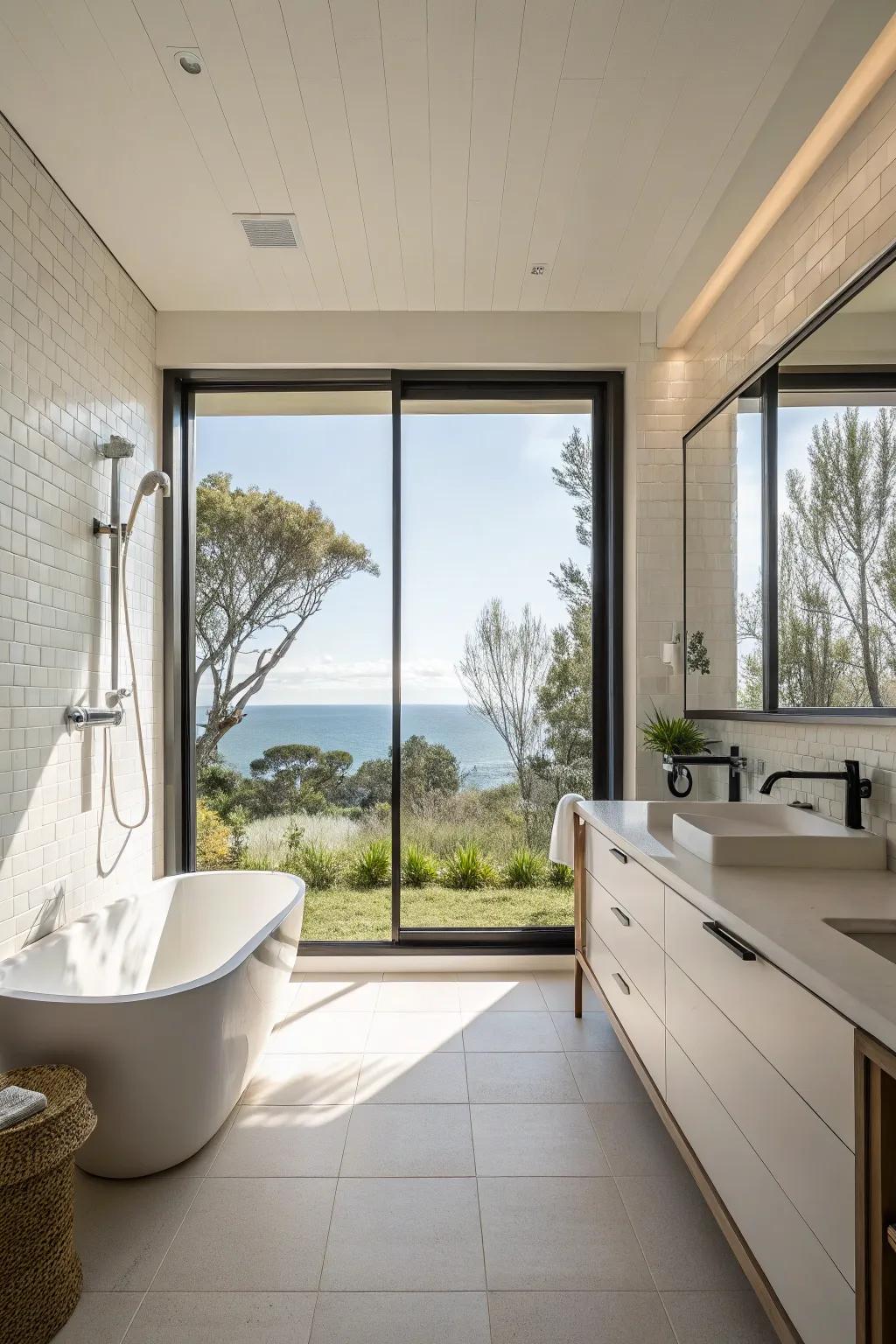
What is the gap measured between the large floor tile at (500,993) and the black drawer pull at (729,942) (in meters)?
1.84

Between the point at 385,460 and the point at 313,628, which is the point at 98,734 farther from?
the point at 385,460

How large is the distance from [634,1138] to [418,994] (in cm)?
130

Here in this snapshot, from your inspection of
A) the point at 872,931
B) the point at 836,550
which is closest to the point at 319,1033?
the point at 872,931

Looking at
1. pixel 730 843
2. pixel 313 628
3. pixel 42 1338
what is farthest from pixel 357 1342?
pixel 313 628

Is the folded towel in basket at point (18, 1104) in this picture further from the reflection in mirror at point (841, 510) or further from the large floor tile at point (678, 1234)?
the reflection in mirror at point (841, 510)

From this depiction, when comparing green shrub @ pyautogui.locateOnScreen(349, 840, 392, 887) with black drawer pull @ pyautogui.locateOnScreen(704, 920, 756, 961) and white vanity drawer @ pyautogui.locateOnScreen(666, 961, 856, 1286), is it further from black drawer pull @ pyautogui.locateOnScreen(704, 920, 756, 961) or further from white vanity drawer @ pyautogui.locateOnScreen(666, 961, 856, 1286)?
black drawer pull @ pyautogui.locateOnScreen(704, 920, 756, 961)

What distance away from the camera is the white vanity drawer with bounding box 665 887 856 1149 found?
118 cm

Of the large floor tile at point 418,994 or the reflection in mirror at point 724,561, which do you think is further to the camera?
the large floor tile at point 418,994

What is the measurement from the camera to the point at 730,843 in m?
1.99

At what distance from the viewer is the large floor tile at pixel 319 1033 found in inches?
116

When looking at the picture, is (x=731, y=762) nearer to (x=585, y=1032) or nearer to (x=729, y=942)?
(x=585, y=1032)

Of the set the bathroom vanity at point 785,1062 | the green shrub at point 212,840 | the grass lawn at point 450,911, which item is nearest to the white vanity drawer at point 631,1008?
the bathroom vanity at point 785,1062

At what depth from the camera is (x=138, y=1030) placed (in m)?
1.99

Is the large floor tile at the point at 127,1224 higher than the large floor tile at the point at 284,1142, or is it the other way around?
the large floor tile at the point at 284,1142
